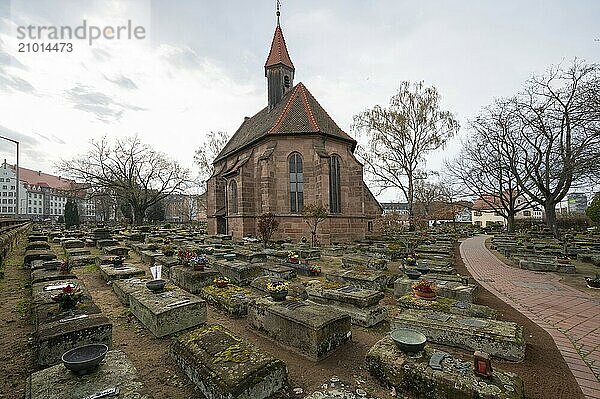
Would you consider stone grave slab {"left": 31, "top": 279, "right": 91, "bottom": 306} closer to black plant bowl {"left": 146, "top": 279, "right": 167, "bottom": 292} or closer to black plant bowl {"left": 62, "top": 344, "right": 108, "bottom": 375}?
black plant bowl {"left": 146, "top": 279, "right": 167, "bottom": 292}

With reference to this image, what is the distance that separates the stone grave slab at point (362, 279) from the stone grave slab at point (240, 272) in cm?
207

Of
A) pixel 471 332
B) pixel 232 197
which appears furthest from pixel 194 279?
pixel 232 197

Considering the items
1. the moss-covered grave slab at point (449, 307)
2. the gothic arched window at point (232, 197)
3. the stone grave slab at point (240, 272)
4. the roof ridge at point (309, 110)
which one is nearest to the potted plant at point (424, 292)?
the moss-covered grave slab at point (449, 307)

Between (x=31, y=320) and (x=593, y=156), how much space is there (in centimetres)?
1263

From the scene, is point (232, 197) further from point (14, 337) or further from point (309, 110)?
point (14, 337)

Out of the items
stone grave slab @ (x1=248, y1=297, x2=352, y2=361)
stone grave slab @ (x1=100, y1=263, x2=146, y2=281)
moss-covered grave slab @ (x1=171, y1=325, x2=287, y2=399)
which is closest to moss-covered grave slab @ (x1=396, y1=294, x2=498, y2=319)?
stone grave slab @ (x1=248, y1=297, x2=352, y2=361)

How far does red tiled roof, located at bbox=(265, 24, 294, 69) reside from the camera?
85.0 ft

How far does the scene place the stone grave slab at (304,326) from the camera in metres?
4.00

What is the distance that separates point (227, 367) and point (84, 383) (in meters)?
1.26

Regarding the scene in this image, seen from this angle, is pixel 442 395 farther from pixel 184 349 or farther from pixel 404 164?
pixel 404 164

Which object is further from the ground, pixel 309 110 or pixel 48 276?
pixel 309 110

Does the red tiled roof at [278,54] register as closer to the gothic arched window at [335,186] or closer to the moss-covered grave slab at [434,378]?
the gothic arched window at [335,186]

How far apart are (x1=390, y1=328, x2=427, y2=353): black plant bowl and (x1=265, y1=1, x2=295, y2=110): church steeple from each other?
24747 millimetres

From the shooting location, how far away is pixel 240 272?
311 inches
